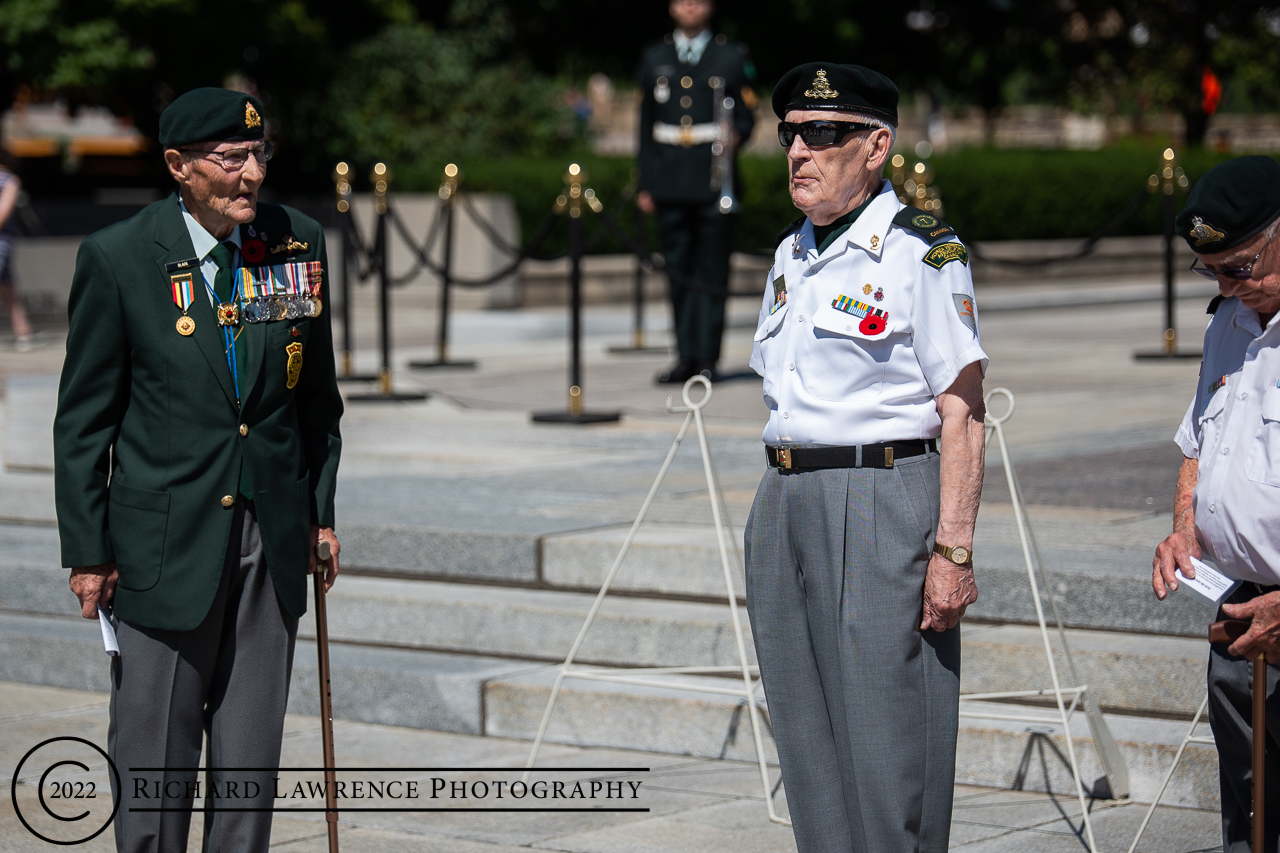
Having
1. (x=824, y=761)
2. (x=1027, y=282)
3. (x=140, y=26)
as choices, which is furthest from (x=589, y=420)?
(x=140, y=26)

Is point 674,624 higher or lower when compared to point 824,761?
lower

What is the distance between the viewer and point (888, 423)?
12.0 ft

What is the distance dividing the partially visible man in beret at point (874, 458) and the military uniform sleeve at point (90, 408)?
1468 mm

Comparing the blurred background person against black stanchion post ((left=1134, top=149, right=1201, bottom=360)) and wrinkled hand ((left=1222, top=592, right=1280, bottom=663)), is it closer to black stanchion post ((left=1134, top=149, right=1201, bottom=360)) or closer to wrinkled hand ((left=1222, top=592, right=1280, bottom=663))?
black stanchion post ((left=1134, top=149, right=1201, bottom=360))

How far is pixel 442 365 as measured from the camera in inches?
510

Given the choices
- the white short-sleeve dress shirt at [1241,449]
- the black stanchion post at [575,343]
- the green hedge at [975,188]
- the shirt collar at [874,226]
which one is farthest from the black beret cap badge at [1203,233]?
the green hedge at [975,188]

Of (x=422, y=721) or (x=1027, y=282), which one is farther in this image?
(x=1027, y=282)

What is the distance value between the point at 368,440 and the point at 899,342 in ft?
19.9

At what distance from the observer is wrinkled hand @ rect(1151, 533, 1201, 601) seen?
3627 mm

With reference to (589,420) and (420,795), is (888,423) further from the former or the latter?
(589,420)

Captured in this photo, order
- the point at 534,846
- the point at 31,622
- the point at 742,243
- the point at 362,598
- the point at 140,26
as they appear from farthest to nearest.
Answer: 1. the point at 140,26
2. the point at 742,243
3. the point at 31,622
4. the point at 362,598
5. the point at 534,846

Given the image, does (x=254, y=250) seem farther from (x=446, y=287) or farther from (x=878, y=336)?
(x=446, y=287)
